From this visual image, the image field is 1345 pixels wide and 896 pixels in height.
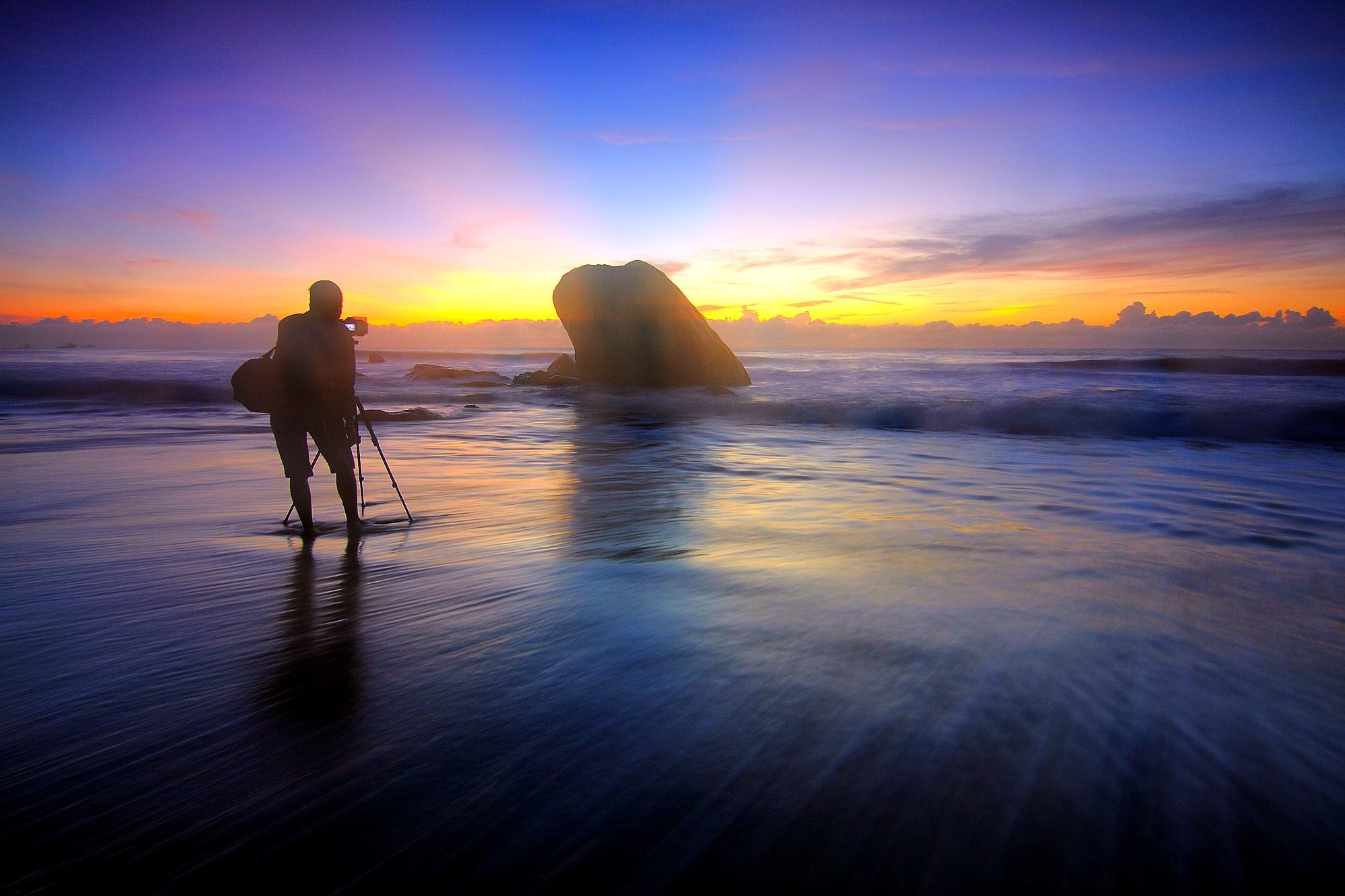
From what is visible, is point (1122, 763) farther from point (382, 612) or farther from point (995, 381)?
point (995, 381)

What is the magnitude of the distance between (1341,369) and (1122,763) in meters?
51.3

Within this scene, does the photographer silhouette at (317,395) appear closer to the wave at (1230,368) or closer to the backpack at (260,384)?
the backpack at (260,384)

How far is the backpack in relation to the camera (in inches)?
197

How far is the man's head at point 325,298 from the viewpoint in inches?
199

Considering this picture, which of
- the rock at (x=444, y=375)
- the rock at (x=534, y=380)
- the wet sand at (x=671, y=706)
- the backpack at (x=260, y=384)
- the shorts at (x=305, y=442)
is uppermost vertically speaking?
the rock at (x=444, y=375)

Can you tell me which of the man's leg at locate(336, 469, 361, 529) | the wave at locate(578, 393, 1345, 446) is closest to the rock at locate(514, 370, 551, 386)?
the wave at locate(578, 393, 1345, 446)

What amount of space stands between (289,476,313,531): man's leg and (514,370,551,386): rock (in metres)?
24.9

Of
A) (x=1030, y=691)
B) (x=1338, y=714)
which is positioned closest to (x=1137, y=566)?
(x=1338, y=714)

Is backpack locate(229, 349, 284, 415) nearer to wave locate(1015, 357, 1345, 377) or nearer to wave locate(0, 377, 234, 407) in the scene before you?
wave locate(0, 377, 234, 407)

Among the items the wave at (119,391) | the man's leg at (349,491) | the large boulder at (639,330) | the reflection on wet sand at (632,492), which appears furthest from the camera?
the large boulder at (639,330)

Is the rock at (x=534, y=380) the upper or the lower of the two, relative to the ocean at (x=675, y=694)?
upper

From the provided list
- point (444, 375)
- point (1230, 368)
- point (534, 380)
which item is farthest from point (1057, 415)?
point (1230, 368)

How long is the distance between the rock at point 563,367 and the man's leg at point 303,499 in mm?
26299

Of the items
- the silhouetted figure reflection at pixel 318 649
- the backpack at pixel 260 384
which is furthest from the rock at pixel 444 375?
the silhouetted figure reflection at pixel 318 649
